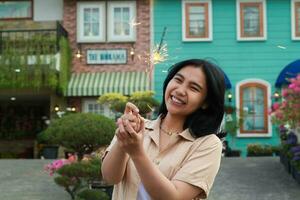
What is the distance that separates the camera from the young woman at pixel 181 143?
168 centimetres

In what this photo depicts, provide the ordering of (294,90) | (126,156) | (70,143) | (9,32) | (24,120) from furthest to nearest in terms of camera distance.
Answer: (24,120) → (9,32) → (294,90) → (70,143) → (126,156)

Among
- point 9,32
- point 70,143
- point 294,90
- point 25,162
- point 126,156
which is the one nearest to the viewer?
point 126,156

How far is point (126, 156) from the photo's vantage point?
66.5 inches

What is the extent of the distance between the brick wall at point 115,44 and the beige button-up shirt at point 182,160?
13.7 m

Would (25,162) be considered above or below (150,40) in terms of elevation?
below

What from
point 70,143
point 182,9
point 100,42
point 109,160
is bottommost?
point 70,143

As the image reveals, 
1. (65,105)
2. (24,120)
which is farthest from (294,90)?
(24,120)

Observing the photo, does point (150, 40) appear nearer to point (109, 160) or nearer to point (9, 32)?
point (9, 32)

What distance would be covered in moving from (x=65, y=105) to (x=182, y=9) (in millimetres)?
4400

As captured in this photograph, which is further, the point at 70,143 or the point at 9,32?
the point at 9,32

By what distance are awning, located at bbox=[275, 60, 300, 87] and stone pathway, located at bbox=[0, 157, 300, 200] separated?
3734mm

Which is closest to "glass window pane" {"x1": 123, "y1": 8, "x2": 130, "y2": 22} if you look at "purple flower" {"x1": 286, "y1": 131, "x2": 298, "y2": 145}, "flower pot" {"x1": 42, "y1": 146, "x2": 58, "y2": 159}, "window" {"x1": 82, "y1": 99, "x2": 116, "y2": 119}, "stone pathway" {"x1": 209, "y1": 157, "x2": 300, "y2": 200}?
"window" {"x1": 82, "y1": 99, "x2": 116, "y2": 119}

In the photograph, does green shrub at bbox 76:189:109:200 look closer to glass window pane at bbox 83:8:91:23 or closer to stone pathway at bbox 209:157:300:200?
stone pathway at bbox 209:157:300:200

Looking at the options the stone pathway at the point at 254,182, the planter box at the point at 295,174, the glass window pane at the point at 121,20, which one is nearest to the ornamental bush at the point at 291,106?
the planter box at the point at 295,174
